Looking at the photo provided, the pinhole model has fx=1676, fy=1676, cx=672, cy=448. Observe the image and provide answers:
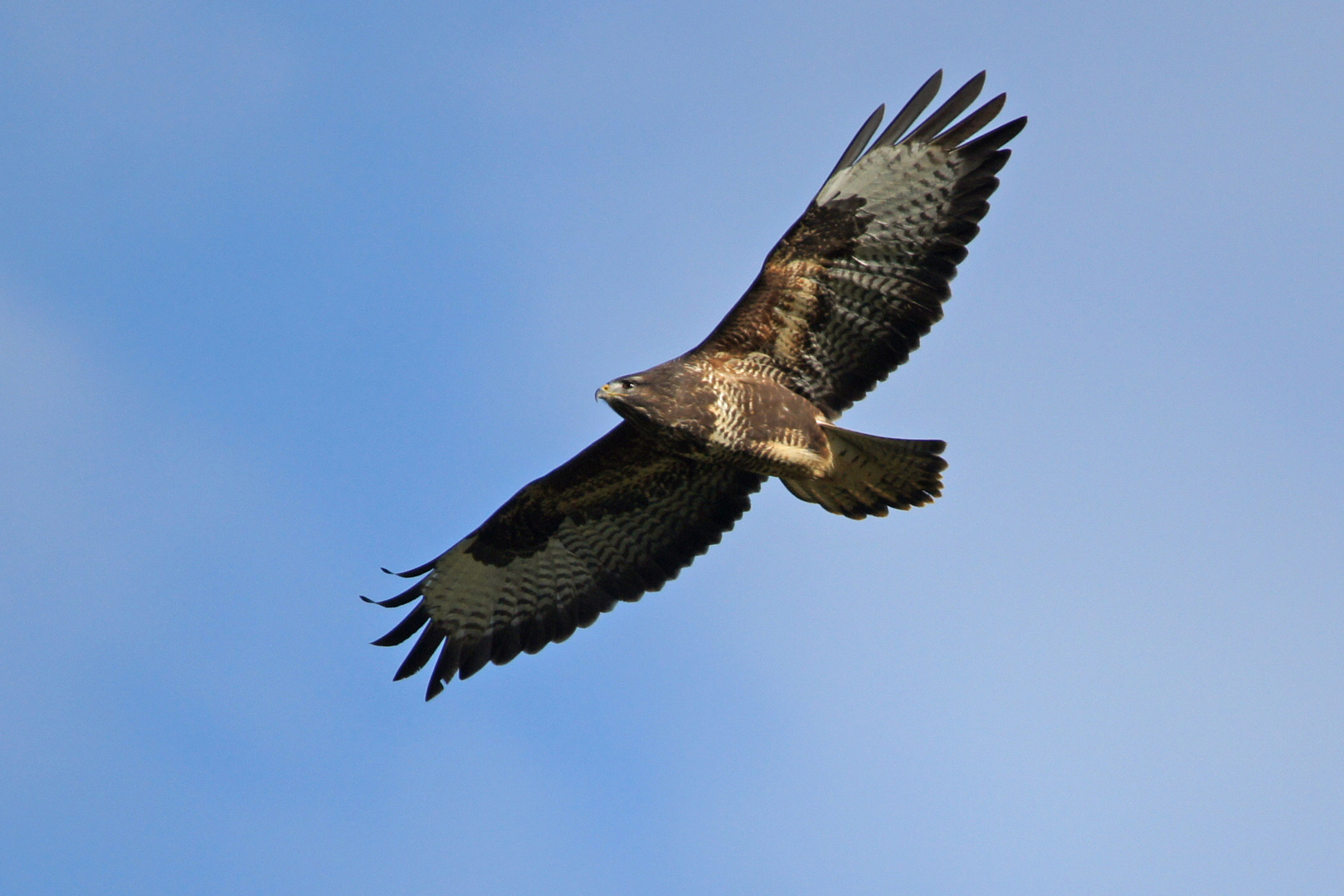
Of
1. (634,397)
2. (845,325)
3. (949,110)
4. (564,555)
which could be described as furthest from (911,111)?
(564,555)

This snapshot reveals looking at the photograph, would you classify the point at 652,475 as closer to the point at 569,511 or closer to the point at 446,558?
the point at 569,511

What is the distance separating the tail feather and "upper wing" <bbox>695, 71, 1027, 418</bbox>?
681mm

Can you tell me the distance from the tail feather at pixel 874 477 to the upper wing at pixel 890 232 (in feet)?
2.23

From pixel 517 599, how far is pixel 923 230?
3.98 meters

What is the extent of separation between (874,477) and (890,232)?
63.8 inches

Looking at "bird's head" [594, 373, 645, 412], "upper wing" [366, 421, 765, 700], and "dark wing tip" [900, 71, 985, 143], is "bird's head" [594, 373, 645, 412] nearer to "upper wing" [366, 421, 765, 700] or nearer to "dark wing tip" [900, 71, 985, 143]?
"upper wing" [366, 421, 765, 700]

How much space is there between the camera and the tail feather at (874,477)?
1098 centimetres

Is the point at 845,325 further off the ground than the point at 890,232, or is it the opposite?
the point at 890,232

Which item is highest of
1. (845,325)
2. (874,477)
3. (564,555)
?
(564,555)

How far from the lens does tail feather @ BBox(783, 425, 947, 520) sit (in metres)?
11.0

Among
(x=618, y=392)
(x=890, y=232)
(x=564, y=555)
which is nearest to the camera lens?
(x=618, y=392)

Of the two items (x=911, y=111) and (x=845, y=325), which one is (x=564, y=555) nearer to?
(x=845, y=325)

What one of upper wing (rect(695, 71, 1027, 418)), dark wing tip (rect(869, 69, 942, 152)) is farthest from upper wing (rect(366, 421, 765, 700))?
dark wing tip (rect(869, 69, 942, 152))

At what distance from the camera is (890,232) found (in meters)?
11.1
